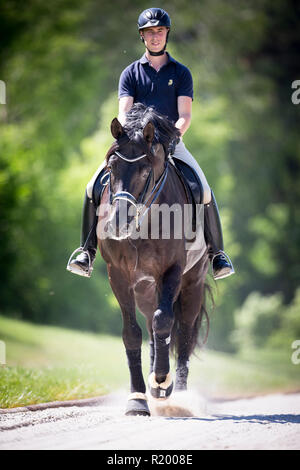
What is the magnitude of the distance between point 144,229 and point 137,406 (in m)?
1.88

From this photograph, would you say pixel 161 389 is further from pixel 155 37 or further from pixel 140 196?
pixel 155 37

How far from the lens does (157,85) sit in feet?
25.4

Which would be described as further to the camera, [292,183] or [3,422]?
[292,183]

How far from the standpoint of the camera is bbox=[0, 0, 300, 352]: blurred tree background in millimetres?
26812

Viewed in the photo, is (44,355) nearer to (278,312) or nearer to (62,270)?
(62,270)

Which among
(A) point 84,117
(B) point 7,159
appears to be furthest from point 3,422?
(A) point 84,117

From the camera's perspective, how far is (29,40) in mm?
32906

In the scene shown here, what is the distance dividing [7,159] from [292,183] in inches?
770

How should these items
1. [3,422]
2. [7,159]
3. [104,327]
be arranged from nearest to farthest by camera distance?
1. [3,422]
2. [7,159]
3. [104,327]

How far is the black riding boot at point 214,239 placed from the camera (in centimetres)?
806

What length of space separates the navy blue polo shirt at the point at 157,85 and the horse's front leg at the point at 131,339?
2.03 m

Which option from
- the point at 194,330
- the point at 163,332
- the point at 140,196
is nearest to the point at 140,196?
the point at 140,196

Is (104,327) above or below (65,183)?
below

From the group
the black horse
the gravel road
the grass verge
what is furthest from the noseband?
the grass verge
